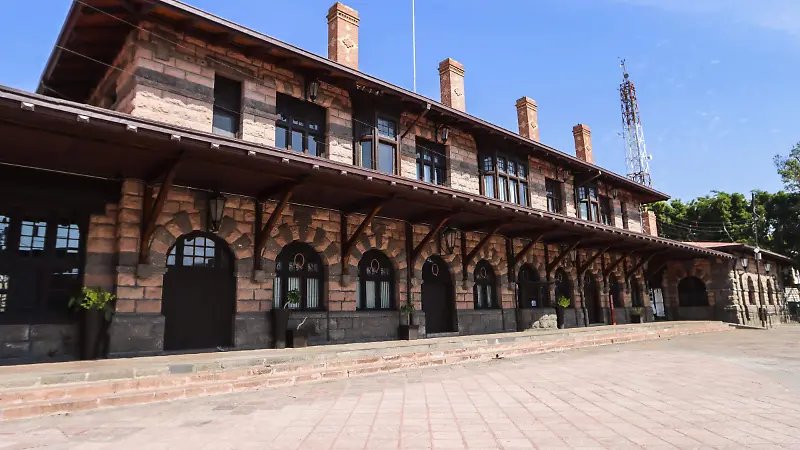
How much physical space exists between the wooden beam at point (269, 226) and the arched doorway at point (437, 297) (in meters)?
5.11

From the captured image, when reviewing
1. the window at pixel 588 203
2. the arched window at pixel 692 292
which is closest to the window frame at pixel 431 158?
the window at pixel 588 203

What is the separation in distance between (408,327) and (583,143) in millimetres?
13621

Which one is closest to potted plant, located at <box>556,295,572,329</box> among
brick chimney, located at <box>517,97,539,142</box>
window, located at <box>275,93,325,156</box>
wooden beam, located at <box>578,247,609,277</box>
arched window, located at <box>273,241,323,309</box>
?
wooden beam, located at <box>578,247,609,277</box>

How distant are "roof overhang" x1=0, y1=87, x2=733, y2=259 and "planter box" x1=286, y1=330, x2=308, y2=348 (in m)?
2.82

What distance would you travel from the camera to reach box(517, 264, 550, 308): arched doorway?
15414 mm

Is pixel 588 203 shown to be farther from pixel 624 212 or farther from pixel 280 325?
pixel 280 325

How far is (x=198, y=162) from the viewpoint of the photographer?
773cm

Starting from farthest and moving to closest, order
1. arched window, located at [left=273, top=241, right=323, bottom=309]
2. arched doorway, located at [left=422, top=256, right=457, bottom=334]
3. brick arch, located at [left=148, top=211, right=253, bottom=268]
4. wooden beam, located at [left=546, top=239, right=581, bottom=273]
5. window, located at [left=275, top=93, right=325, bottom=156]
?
wooden beam, located at [left=546, top=239, right=581, bottom=273] → arched doorway, located at [left=422, top=256, right=457, bottom=334] → window, located at [left=275, top=93, right=325, bottom=156] → arched window, located at [left=273, top=241, right=323, bottom=309] → brick arch, located at [left=148, top=211, right=253, bottom=268]

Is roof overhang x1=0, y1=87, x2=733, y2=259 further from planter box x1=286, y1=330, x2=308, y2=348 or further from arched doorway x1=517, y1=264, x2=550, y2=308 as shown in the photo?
arched doorway x1=517, y1=264, x2=550, y2=308

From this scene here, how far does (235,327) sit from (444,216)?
5.52 metres

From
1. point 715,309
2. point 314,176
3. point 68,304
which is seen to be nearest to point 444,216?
point 314,176

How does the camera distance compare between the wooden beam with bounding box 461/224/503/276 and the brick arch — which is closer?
the brick arch

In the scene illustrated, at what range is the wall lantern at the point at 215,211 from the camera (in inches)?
350

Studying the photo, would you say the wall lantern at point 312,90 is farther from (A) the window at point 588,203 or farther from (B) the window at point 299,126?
(A) the window at point 588,203
